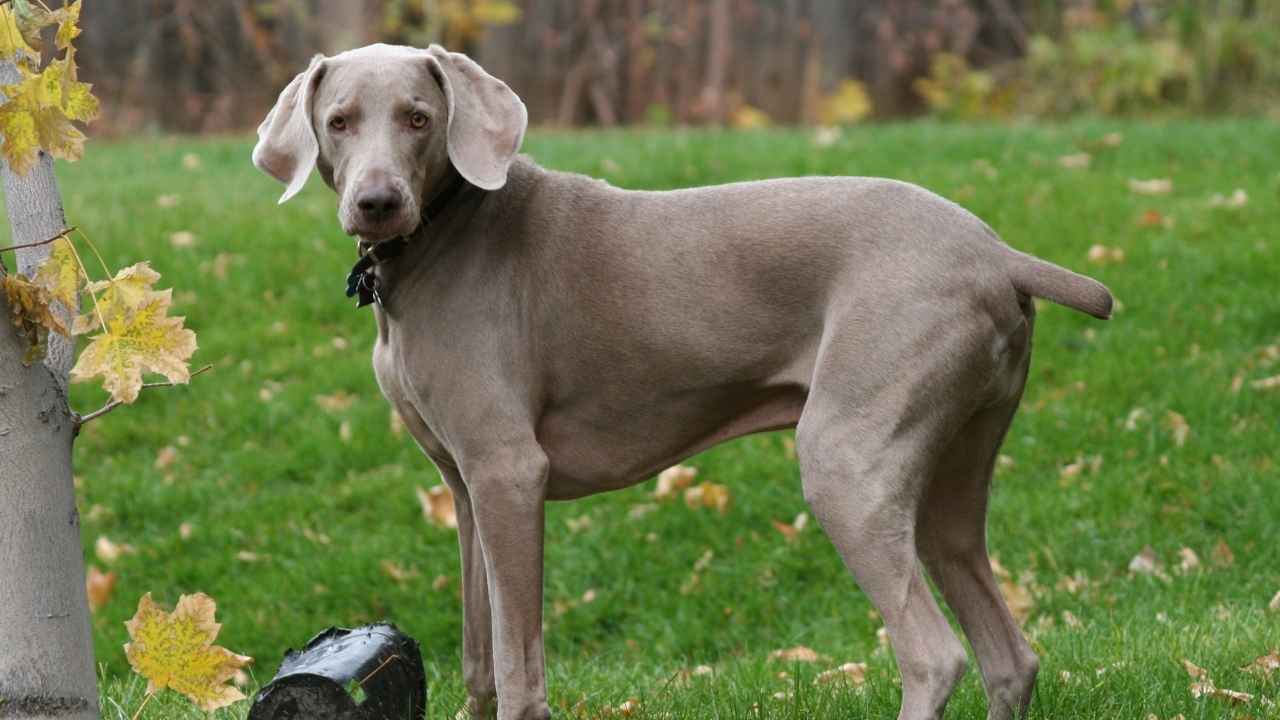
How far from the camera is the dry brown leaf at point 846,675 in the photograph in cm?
421

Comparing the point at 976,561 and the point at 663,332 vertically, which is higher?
the point at 663,332

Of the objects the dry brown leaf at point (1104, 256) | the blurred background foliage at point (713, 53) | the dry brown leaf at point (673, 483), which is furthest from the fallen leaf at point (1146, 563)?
the blurred background foliage at point (713, 53)

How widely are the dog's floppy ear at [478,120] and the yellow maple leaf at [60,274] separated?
83 cm

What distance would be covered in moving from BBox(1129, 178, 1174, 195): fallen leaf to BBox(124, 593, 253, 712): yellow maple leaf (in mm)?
6731

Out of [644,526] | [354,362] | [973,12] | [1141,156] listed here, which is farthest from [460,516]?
[973,12]

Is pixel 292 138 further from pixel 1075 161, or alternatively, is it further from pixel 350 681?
pixel 1075 161

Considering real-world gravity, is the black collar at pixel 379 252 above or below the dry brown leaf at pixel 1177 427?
above

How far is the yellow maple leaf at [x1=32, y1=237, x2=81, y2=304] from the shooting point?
117 inches

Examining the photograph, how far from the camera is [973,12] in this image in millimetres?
13984

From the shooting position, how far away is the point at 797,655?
4938 millimetres

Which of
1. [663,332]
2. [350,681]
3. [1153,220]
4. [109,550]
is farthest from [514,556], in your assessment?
[1153,220]

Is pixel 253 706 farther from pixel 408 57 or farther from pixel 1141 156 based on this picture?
pixel 1141 156

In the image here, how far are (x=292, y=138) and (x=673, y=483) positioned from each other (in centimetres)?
304

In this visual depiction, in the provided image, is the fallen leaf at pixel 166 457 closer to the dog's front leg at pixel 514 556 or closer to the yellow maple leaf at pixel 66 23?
the dog's front leg at pixel 514 556
